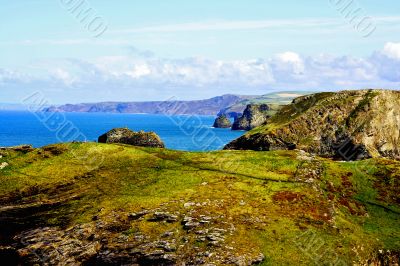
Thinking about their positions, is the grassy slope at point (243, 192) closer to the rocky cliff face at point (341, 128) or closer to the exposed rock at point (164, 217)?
the exposed rock at point (164, 217)

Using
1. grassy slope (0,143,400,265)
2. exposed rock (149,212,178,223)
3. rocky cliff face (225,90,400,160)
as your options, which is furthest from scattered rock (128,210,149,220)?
rocky cliff face (225,90,400,160)

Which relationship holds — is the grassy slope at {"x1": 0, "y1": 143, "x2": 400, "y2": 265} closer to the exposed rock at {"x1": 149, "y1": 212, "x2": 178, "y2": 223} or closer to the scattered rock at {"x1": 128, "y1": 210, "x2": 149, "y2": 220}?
the exposed rock at {"x1": 149, "y1": 212, "x2": 178, "y2": 223}

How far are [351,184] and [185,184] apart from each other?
24.1 meters

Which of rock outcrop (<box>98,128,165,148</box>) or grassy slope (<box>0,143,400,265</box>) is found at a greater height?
rock outcrop (<box>98,128,165,148</box>)

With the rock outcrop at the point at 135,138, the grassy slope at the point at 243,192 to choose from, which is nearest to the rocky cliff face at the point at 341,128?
the rock outcrop at the point at 135,138

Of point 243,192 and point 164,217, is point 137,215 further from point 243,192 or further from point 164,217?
point 243,192

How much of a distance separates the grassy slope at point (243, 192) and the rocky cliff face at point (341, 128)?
63.9 meters

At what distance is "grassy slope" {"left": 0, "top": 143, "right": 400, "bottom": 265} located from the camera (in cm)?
5578

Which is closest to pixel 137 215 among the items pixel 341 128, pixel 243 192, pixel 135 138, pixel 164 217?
pixel 164 217

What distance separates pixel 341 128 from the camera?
486 ft

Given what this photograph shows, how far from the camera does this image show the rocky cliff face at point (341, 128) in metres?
143

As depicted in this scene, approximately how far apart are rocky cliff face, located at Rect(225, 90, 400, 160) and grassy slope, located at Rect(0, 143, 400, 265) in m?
63.9

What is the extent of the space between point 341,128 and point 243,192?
92.1m

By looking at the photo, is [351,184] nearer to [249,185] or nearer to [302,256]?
[249,185]
